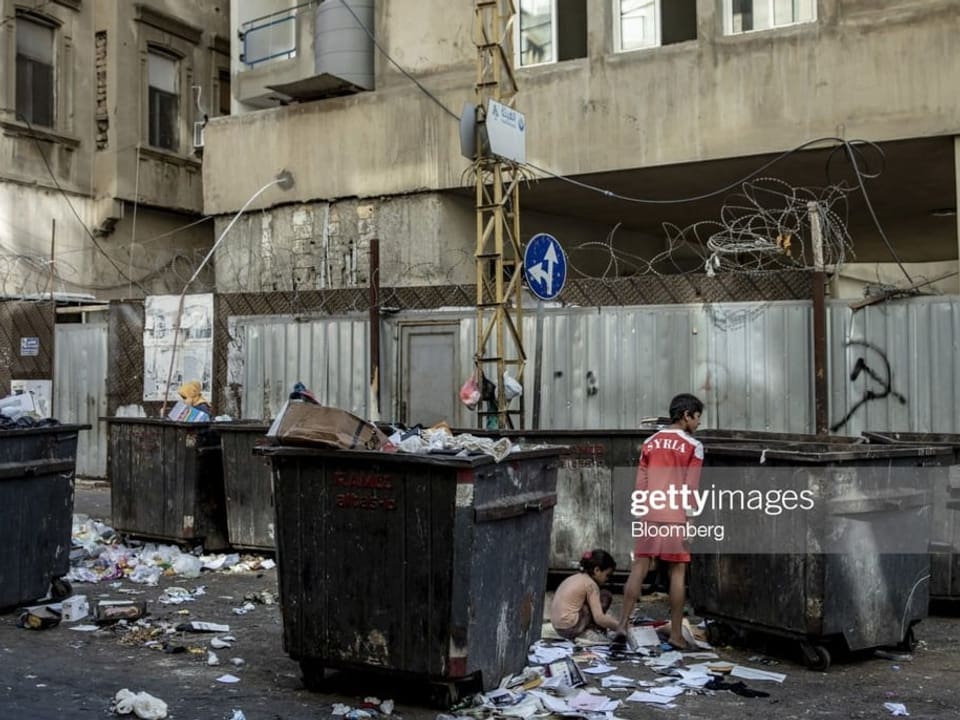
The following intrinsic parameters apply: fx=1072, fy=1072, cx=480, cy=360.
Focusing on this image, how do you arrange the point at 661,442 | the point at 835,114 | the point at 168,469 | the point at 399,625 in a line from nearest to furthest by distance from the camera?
the point at 399,625
the point at 661,442
the point at 168,469
the point at 835,114

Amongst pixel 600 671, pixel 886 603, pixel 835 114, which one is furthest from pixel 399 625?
pixel 835 114

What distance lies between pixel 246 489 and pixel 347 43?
8738 millimetres

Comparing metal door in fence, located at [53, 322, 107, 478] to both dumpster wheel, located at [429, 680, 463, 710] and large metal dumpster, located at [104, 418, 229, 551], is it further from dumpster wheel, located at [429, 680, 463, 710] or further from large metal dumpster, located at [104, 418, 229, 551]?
dumpster wheel, located at [429, 680, 463, 710]

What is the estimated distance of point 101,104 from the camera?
20.5 metres

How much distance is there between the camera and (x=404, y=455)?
5402 mm

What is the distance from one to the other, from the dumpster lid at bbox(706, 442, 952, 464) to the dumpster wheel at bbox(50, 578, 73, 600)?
493 cm

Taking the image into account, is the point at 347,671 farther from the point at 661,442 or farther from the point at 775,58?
the point at 775,58

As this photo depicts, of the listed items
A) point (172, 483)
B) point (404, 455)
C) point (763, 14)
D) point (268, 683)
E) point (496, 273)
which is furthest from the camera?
point (763, 14)

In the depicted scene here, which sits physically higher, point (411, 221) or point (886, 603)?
point (411, 221)

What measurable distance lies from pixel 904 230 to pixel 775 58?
8545mm

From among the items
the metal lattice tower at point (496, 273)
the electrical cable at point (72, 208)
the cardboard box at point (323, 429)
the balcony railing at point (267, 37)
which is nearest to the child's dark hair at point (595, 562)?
the cardboard box at point (323, 429)

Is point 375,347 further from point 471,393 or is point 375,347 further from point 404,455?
point 404,455

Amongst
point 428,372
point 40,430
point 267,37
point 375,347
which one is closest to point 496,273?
point 428,372

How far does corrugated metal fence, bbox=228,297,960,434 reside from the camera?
10.2 meters
